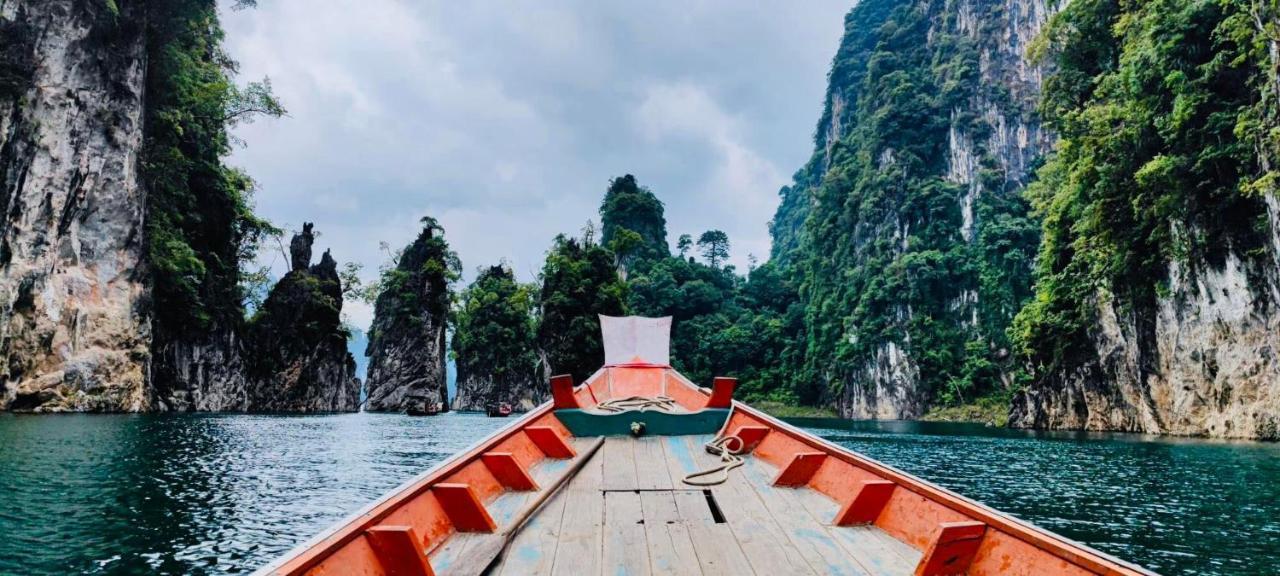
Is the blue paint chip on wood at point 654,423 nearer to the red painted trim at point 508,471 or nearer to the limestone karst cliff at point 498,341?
the red painted trim at point 508,471

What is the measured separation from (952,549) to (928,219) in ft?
201

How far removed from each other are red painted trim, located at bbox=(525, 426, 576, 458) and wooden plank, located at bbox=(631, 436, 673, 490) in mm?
576

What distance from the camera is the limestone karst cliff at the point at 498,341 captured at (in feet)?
183

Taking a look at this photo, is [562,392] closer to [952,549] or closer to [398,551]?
[398,551]

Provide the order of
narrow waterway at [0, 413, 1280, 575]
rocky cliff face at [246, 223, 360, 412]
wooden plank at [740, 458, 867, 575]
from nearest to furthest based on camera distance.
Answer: wooden plank at [740, 458, 867, 575] < narrow waterway at [0, 413, 1280, 575] < rocky cliff face at [246, 223, 360, 412]

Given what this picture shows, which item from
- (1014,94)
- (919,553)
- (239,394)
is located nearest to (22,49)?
(239,394)

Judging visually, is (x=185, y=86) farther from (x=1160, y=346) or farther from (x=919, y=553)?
(x=1160, y=346)

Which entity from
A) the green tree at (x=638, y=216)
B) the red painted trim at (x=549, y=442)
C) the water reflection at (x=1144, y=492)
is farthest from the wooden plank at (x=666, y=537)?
the green tree at (x=638, y=216)

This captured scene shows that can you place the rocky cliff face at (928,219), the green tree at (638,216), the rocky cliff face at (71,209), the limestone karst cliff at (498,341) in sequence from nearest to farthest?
the rocky cliff face at (71,209) < the rocky cliff face at (928,219) < the limestone karst cliff at (498,341) < the green tree at (638,216)

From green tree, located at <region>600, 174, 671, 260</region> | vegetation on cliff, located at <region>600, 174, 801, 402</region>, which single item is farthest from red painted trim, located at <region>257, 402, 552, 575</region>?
green tree, located at <region>600, 174, 671, 260</region>

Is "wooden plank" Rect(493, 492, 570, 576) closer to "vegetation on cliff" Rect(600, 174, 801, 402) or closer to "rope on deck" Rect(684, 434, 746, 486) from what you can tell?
"rope on deck" Rect(684, 434, 746, 486)

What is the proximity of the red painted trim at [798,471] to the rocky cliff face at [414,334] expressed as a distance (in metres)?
49.3

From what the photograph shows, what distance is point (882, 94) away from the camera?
7081 cm

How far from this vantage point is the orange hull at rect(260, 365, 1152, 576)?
2.47 metres
